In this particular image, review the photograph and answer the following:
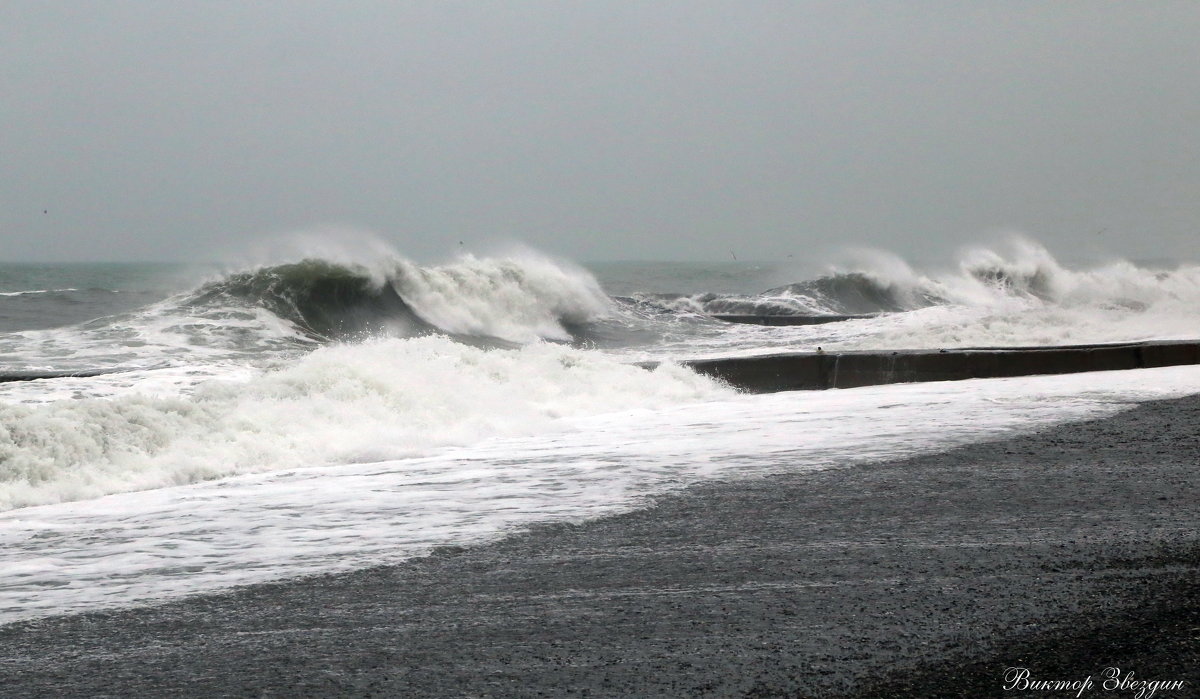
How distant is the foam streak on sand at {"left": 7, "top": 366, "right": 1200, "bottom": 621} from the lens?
4.14 m

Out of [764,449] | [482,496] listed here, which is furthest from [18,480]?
[764,449]

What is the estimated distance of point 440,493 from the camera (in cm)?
555

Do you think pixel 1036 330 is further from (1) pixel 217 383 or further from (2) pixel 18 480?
(2) pixel 18 480

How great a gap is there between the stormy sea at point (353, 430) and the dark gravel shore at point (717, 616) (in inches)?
17.2

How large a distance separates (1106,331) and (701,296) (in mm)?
14412

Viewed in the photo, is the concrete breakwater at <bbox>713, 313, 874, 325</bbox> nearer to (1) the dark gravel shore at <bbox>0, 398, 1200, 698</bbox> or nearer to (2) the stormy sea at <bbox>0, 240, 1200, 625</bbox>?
(2) the stormy sea at <bbox>0, 240, 1200, 625</bbox>

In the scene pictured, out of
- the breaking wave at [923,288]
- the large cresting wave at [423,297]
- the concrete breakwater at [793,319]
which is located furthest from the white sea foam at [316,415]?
the breaking wave at [923,288]

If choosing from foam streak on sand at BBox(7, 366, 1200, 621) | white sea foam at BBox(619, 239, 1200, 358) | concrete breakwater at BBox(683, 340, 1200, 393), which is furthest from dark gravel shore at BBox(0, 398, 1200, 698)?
white sea foam at BBox(619, 239, 1200, 358)

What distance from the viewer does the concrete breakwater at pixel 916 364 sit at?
1094 centimetres

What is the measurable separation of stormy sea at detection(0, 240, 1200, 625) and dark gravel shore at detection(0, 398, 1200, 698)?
44cm

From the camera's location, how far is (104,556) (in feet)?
14.5

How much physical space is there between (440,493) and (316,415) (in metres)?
2.76

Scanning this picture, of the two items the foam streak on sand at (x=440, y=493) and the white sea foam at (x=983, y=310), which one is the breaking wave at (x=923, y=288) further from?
the foam streak on sand at (x=440, y=493)

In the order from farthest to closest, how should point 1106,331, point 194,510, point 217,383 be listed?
point 1106,331 < point 217,383 < point 194,510
